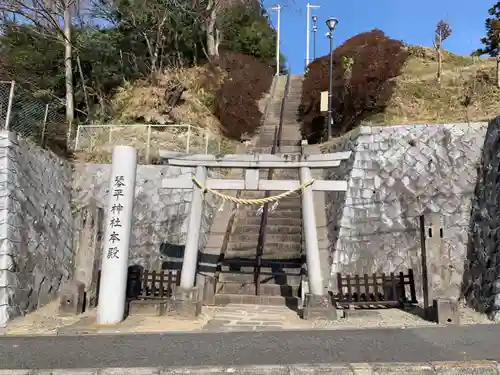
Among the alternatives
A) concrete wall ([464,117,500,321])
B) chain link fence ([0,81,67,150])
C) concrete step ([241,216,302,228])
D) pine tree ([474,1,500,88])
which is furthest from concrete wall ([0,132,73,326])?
pine tree ([474,1,500,88])

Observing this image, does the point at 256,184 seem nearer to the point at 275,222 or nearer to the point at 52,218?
the point at 275,222

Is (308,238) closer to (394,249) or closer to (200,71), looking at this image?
(394,249)

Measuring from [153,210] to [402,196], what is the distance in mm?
6765

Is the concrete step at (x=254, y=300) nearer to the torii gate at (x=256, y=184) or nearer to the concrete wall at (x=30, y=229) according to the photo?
the torii gate at (x=256, y=184)

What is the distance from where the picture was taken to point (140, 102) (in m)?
17.8

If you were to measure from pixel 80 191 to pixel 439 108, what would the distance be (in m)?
13.2

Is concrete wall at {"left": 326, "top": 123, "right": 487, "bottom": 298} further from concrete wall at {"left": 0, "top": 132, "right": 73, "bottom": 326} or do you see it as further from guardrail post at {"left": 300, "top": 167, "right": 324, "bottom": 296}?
concrete wall at {"left": 0, "top": 132, "right": 73, "bottom": 326}

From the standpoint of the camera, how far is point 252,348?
517 centimetres

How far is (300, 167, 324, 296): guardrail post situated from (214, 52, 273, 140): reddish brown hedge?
11705 millimetres

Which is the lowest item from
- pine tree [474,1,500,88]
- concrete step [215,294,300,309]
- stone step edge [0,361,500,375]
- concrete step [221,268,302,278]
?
stone step edge [0,361,500,375]

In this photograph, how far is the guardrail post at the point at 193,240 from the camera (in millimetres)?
7949

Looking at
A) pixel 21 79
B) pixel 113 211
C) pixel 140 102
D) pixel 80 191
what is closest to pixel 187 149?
pixel 80 191

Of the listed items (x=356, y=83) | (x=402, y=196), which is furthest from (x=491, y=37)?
(x=402, y=196)

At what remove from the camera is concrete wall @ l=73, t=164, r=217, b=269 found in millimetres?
10807
